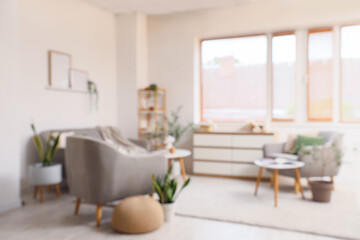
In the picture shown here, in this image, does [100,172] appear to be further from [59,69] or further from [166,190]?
[59,69]

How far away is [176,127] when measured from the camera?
18.6 ft

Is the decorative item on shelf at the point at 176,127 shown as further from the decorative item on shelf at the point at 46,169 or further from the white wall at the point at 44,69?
the decorative item on shelf at the point at 46,169

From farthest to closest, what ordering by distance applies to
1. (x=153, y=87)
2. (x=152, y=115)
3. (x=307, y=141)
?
(x=152, y=115)
(x=153, y=87)
(x=307, y=141)

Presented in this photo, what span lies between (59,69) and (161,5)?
207cm

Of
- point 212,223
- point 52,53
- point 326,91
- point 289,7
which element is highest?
point 289,7

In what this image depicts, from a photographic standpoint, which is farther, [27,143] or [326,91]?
[326,91]

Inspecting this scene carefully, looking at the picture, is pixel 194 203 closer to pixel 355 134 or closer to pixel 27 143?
pixel 27 143

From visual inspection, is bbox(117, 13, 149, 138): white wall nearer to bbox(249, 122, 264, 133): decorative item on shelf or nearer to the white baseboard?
bbox(249, 122, 264, 133): decorative item on shelf

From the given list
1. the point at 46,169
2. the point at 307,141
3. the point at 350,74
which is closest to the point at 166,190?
→ the point at 46,169

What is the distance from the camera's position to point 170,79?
5.83m

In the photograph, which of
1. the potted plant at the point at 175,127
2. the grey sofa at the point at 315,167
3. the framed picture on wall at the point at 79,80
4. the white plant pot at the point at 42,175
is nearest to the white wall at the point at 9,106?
the white plant pot at the point at 42,175

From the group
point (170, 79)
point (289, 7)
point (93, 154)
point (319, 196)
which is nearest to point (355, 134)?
point (319, 196)

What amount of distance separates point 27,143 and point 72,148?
1.48 meters

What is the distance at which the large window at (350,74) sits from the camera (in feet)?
15.6
